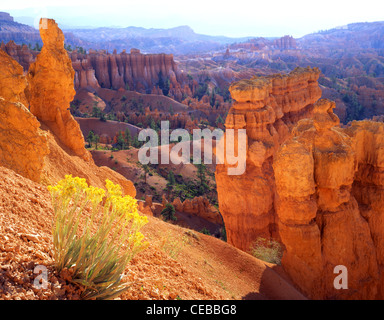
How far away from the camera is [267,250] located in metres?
12.5

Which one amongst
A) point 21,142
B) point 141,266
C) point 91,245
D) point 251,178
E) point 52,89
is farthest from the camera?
point 251,178


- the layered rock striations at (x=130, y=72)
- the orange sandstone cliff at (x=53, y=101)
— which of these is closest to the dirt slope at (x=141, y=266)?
the orange sandstone cliff at (x=53, y=101)

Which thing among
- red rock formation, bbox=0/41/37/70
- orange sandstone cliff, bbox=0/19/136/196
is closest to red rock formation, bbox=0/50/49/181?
orange sandstone cliff, bbox=0/19/136/196

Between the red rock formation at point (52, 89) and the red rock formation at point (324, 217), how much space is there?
7536 millimetres

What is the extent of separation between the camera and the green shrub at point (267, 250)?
1214 centimetres

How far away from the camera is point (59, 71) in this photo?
1257cm

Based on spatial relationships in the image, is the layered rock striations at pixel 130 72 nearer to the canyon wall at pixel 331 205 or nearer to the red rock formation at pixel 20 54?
the red rock formation at pixel 20 54

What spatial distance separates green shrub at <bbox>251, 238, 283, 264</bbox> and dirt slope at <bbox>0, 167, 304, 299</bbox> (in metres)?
2.63

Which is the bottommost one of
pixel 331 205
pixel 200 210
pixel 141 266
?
pixel 200 210

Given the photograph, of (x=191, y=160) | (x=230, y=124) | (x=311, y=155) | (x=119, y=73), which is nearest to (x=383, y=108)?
(x=191, y=160)

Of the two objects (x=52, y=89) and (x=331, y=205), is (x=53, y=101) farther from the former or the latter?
(x=331, y=205)

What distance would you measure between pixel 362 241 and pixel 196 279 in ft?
20.6

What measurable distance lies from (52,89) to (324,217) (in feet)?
33.3

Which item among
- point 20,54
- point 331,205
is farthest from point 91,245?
point 20,54
